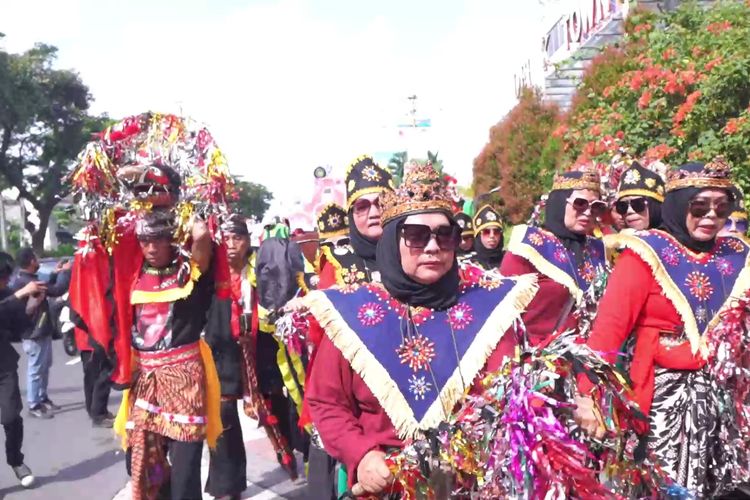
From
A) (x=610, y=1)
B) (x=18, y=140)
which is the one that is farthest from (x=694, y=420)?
(x=18, y=140)

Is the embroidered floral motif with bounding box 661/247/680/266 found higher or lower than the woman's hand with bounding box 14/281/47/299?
higher

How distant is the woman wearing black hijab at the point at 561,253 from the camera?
16.2ft

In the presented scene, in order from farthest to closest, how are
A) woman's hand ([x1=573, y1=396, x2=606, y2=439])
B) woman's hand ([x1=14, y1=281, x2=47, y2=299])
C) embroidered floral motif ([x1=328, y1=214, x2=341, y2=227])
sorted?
woman's hand ([x1=14, y1=281, x2=47, y2=299])
embroidered floral motif ([x1=328, y1=214, x2=341, y2=227])
woman's hand ([x1=573, y1=396, x2=606, y2=439])

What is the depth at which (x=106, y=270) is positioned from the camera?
4.56 m

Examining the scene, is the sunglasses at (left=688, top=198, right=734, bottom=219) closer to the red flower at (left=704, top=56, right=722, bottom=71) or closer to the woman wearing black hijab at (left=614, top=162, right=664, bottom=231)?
the woman wearing black hijab at (left=614, top=162, right=664, bottom=231)

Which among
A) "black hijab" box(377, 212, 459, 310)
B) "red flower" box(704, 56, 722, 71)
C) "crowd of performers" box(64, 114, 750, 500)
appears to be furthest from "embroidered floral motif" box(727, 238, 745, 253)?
"red flower" box(704, 56, 722, 71)

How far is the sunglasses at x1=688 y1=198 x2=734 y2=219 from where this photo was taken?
3.77 m

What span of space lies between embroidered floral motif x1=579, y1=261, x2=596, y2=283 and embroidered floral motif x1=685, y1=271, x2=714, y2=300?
49.1 inches

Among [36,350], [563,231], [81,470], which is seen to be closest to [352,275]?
[563,231]

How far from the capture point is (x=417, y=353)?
2695 mm

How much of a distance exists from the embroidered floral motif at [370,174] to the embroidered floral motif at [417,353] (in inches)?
67.8

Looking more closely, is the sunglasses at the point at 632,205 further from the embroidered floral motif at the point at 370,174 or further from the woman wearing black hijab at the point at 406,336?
the woman wearing black hijab at the point at 406,336

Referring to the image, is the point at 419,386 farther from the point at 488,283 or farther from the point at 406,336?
the point at 488,283

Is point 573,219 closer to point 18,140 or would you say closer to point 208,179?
point 208,179
